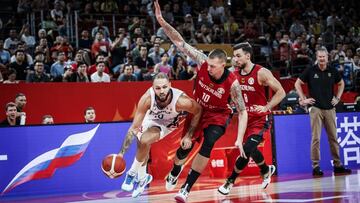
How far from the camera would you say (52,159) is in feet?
36.9

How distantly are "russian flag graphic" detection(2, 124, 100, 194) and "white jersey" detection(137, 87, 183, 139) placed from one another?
8.51 ft

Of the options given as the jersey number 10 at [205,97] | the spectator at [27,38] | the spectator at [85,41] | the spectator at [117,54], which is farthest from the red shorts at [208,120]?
the spectator at [85,41]

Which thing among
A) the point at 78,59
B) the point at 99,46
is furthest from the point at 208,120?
the point at 99,46

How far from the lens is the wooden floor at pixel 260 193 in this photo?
8.59 m

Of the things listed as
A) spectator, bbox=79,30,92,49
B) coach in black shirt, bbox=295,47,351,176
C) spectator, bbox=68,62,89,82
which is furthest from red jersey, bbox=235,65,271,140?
spectator, bbox=79,30,92,49

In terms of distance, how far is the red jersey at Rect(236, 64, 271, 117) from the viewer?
995 centimetres

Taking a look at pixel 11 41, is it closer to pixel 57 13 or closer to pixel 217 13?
pixel 57 13

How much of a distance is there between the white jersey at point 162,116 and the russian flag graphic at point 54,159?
2594mm

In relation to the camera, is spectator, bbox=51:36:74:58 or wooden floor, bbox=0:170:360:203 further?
spectator, bbox=51:36:74:58

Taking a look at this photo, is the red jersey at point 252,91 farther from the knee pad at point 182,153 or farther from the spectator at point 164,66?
the spectator at point 164,66

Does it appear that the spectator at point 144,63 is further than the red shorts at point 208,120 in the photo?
Yes

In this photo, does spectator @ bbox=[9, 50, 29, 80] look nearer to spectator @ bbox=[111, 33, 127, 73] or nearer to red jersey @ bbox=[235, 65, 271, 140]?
spectator @ bbox=[111, 33, 127, 73]

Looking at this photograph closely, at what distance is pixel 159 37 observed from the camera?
60.1 ft

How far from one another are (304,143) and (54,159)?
558 cm
